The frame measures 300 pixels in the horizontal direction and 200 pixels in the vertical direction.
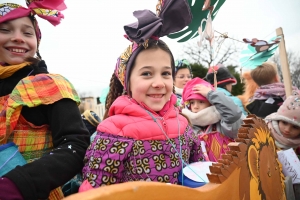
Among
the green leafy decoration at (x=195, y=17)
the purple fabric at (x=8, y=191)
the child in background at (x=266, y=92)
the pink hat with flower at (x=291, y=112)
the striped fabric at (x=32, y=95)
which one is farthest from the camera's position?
the child in background at (x=266, y=92)

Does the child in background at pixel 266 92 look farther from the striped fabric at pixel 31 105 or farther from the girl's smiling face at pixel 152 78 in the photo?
the striped fabric at pixel 31 105

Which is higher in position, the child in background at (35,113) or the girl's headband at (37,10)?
the girl's headband at (37,10)

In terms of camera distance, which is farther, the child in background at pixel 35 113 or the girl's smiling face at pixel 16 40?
the girl's smiling face at pixel 16 40

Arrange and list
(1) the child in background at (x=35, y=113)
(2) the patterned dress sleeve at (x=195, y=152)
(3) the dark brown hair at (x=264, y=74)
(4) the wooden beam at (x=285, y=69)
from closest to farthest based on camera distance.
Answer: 1. (1) the child in background at (x=35, y=113)
2. (2) the patterned dress sleeve at (x=195, y=152)
3. (4) the wooden beam at (x=285, y=69)
4. (3) the dark brown hair at (x=264, y=74)

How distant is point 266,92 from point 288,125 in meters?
0.95

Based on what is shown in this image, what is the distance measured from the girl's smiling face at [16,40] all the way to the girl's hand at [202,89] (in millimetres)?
1554

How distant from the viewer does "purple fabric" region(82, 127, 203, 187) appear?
1.11 m

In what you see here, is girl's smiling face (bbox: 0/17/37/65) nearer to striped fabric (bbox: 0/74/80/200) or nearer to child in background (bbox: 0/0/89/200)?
child in background (bbox: 0/0/89/200)

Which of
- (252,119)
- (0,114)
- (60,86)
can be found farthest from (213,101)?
(0,114)

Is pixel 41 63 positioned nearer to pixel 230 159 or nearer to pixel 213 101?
pixel 230 159

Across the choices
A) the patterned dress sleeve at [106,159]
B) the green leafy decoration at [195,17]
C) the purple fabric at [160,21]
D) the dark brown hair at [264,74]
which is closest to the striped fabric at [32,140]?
the patterned dress sleeve at [106,159]

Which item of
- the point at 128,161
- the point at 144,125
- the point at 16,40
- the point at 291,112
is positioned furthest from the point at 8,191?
the point at 291,112

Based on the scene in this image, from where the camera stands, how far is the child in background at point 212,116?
7.43 feet

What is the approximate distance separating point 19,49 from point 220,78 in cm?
262
